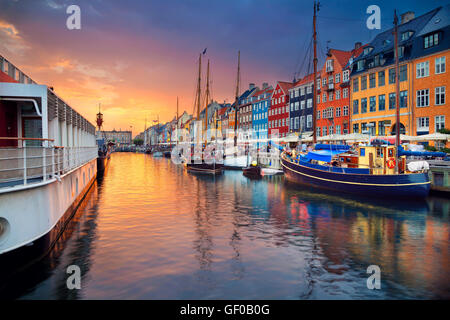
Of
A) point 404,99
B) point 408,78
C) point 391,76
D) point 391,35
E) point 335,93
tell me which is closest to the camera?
point 408,78

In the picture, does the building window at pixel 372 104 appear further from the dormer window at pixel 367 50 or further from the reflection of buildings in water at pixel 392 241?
the reflection of buildings in water at pixel 392 241

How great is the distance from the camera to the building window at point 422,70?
138ft

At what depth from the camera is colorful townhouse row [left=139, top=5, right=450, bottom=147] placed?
1607 inches

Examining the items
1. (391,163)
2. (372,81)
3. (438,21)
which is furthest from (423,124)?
(391,163)

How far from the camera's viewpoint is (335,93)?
6178 cm

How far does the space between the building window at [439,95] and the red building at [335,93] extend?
1734 cm

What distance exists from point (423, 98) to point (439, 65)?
426cm

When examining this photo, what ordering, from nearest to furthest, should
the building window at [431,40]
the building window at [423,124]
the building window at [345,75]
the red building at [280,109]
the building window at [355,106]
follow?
1. the building window at [431,40]
2. the building window at [423,124]
3. the building window at [355,106]
4. the building window at [345,75]
5. the red building at [280,109]

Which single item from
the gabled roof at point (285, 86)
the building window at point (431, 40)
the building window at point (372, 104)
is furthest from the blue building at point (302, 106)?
the building window at point (431, 40)

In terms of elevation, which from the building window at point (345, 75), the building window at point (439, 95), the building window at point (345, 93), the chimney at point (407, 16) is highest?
the chimney at point (407, 16)

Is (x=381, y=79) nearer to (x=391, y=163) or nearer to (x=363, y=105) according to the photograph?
(x=363, y=105)

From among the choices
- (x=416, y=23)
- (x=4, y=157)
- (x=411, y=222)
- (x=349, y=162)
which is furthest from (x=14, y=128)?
(x=416, y=23)

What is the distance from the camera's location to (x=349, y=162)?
29375 mm
